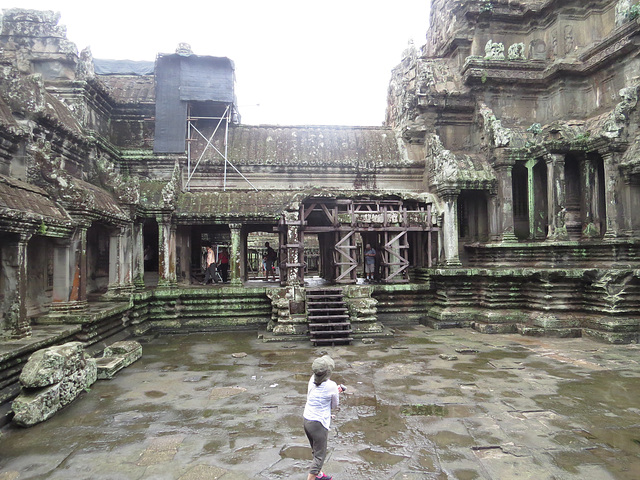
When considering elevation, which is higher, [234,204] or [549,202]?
[234,204]

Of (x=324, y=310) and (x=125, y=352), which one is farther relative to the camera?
(x=324, y=310)

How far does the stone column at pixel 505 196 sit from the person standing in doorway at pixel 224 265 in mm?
10516

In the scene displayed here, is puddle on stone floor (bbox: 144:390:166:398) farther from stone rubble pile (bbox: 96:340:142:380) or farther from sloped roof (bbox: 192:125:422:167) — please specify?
sloped roof (bbox: 192:125:422:167)

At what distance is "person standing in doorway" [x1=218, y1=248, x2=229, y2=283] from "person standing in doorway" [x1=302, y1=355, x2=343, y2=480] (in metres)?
13.6

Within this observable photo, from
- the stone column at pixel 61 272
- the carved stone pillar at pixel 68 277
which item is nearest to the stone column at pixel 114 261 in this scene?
the carved stone pillar at pixel 68 277

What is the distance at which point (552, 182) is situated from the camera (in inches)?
487

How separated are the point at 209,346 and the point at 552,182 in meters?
10.8

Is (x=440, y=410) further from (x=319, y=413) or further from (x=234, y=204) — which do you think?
(x=234, y=204)

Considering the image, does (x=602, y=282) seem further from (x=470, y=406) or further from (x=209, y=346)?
(x=209, y=346)

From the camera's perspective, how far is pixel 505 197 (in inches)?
524

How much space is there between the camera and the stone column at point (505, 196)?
13.3 m

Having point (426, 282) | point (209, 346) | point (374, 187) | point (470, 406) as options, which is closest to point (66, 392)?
point (209, 346)

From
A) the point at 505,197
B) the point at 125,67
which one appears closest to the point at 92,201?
the point at 505,197

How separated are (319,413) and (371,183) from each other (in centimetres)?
1182
